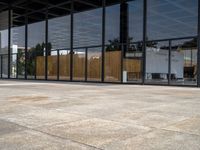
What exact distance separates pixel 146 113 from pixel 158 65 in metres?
13.6

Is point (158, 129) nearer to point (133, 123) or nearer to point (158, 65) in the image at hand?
point (133, 123)

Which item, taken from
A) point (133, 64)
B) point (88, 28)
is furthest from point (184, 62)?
point (88, 28)

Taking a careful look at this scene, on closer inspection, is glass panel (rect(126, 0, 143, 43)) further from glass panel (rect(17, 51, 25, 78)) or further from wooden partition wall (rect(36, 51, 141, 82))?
glass panel (rect(17, 51, 25, 78))

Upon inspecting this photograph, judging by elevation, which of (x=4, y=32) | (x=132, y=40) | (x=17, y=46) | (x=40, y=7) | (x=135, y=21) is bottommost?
(x=132, y=40)

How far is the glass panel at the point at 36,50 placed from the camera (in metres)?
29.8

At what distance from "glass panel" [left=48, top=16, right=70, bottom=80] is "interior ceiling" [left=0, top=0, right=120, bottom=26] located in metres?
0.68

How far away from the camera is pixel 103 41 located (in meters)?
24.3

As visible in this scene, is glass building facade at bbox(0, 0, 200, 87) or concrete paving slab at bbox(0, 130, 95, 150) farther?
glass building facade at bbox(0, 0, 200, 87)

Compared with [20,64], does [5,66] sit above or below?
below

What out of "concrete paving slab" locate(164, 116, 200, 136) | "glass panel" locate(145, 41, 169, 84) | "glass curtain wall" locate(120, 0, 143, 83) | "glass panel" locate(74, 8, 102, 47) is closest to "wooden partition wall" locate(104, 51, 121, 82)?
"glass curtain wall" locate(120, 0, 143, 83)

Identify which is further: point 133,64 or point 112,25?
point 112,25

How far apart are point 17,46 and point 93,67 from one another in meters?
11.3

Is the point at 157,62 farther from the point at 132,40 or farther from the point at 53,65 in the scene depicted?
the point at 53,65

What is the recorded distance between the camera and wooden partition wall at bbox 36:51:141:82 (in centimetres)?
2236
